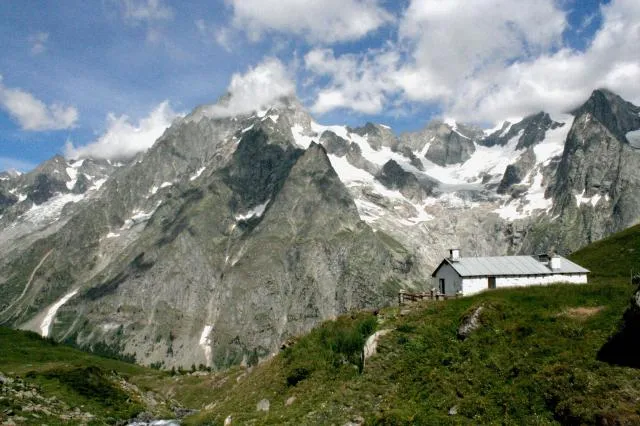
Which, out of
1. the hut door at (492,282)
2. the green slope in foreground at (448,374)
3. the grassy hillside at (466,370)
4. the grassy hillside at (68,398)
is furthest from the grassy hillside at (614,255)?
the grassy hillside at (68,398)

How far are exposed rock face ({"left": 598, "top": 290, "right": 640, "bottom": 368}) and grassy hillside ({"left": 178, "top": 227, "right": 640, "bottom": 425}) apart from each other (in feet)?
2.26

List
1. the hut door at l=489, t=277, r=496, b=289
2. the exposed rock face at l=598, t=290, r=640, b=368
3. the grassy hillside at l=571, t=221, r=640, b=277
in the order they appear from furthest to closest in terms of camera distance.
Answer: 1. the grassy hillside at l=571, t=221, r=640, b=277
2. the hut door at l=489, t=277, r=496, b=289
3. the exposed rock face at l=598, t=290, r=640, b=368

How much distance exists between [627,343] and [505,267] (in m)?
34.0

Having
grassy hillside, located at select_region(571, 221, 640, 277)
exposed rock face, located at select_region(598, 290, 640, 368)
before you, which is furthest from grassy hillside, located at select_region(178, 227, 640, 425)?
grassy hillside, located at select_region(571, 221, 640, 277)

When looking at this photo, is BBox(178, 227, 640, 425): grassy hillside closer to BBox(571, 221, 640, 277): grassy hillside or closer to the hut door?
the hut door

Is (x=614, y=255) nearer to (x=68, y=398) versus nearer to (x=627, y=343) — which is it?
(x=627, y=343)

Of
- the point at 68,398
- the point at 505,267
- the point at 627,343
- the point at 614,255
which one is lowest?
the point at 68,398

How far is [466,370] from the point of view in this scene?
32.5 m

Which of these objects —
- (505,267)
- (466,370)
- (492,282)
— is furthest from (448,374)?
(505,267)

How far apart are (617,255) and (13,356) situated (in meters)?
123

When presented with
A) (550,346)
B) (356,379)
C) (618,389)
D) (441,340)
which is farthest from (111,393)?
(618,389)

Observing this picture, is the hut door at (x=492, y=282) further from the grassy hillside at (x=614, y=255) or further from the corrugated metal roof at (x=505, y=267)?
the grassy hillside at (x=614, y=255)

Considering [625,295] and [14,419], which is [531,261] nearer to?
[625,295]

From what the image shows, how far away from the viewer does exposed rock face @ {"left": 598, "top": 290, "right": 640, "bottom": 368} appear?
27.9 meters
